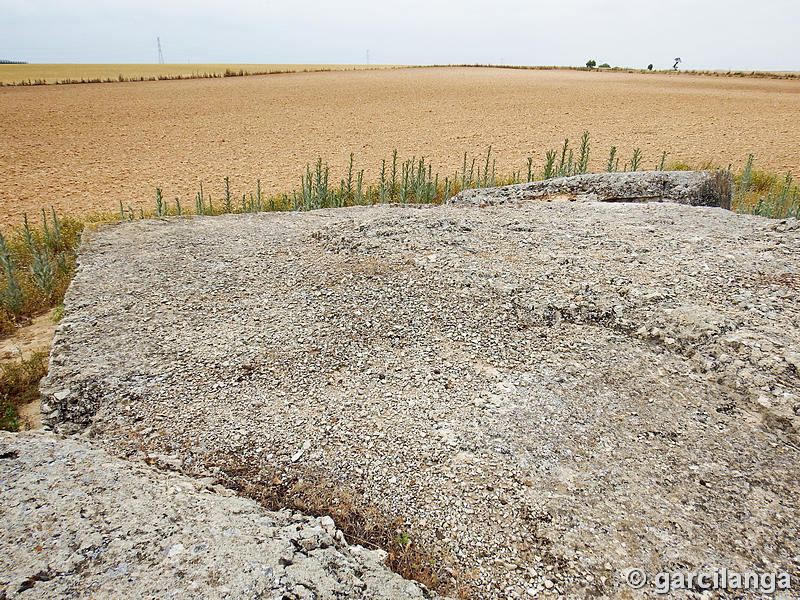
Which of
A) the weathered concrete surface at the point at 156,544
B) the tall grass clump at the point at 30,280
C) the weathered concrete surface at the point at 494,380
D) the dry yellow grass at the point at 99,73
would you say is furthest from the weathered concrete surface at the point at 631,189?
the dry yellow grass at the point at 99,73

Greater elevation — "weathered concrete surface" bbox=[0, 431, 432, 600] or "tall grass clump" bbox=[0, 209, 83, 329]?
"weathered concrete surface" bbox=[0, 431, 432, 600]

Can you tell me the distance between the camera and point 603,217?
16.9ft

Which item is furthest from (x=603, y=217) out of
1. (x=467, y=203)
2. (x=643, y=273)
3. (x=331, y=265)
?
(x=331, y=265)

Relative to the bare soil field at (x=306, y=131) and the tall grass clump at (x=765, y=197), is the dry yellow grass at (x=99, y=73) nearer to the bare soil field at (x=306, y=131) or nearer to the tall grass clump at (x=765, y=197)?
the bare soil field at (x=306, y=131)

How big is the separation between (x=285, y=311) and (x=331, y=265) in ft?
2.60

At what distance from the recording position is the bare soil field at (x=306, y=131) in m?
14.4

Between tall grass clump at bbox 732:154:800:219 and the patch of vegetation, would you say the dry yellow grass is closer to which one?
the patch of vegetation

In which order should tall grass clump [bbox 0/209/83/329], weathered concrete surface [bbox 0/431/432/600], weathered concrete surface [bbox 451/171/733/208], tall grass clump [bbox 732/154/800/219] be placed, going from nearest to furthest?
weathered concrete surface [bbox 0/431/432/600] → tall grass clump [bbox 0/209/83/329] → weathered concrete surface [bbox 451/171/733/208] → tall grass clump [bbox 732/154/800/219]

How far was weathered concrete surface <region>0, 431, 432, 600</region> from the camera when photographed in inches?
69.0

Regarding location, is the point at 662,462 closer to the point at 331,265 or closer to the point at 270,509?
the point at 270,509
